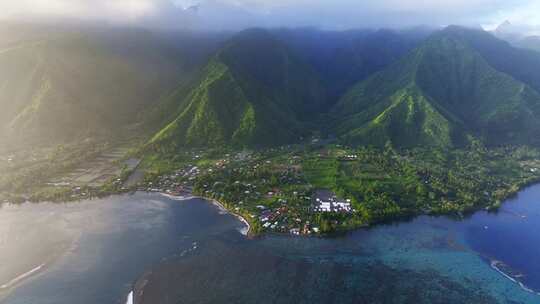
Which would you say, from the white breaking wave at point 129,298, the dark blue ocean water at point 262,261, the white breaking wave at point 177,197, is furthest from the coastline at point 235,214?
the white breaking wave at point 129,298

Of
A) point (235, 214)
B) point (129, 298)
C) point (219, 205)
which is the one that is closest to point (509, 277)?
point (235, 214)

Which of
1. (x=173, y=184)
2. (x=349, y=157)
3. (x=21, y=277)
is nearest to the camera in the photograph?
(x=21, y=277)

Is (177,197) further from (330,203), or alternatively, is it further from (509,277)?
(509,277)

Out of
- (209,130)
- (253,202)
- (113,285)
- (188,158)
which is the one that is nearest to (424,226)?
(253,202)

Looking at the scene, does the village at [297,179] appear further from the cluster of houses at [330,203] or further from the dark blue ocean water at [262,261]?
the dark blue ocean water at [262,261]

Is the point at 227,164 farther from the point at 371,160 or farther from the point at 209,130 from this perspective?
the point at 371,160

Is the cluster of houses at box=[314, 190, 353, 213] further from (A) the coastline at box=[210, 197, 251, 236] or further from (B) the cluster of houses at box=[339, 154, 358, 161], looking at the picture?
(B) the cluster of houses at box=[339, 154, 358, 161]

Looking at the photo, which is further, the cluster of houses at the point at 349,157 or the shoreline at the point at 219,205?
the cluster of houses at the point at 349,157

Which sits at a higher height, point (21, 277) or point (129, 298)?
point (129, 298)
